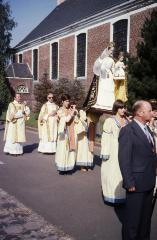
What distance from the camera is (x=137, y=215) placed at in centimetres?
477

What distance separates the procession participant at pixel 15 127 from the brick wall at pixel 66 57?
60.0ft

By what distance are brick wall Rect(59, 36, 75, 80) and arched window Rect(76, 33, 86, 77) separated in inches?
30.9

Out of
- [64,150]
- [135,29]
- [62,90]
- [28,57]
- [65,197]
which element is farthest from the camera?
[28,57]

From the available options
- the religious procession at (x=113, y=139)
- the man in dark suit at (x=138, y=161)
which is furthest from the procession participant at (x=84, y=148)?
the man in dark suit at (x=138, y=161)

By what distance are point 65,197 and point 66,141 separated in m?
2.24

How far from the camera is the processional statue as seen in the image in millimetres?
8609

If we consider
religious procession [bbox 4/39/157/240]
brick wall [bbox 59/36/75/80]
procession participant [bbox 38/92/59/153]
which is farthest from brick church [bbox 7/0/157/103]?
religious procession [bbox 4/39/157/240]

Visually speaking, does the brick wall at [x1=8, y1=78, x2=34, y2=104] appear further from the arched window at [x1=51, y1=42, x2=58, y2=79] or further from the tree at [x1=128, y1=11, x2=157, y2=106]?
the tree at [x1=128, y1=11, x2=157, y2=106]

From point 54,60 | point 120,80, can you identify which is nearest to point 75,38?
point 54,60

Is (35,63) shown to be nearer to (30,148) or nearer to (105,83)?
(30,148)

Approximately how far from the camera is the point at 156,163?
4.93 metres

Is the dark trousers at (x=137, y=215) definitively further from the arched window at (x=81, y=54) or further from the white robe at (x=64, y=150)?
the arched window at (x=81, y=54)

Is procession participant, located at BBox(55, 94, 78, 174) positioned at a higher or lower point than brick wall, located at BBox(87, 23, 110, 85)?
lower

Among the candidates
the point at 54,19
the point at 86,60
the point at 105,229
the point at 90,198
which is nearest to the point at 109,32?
the point at 86,60
